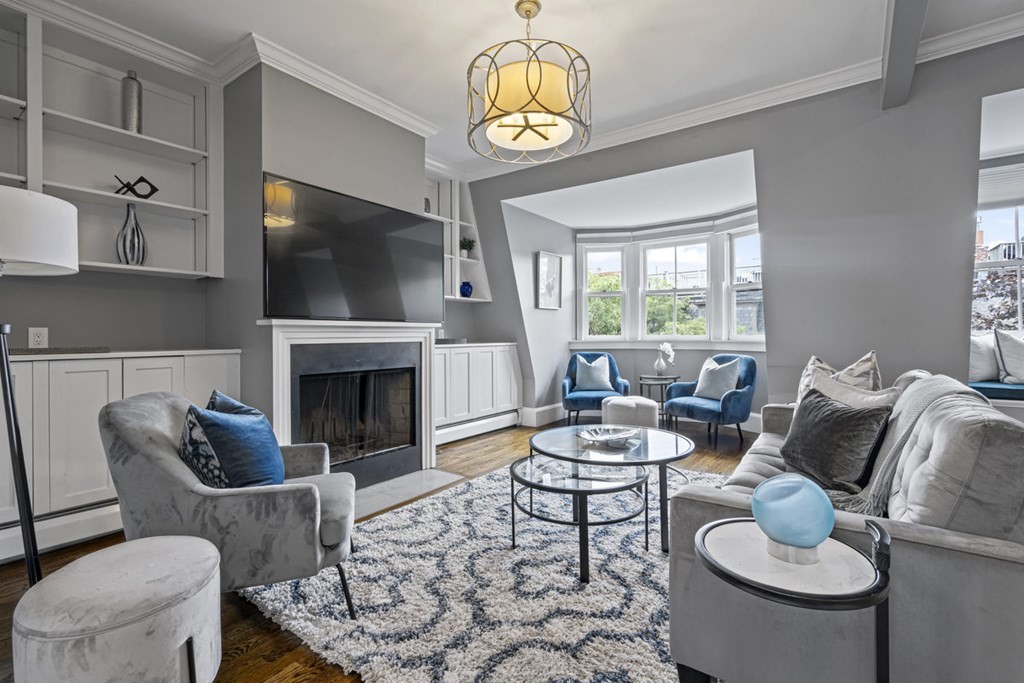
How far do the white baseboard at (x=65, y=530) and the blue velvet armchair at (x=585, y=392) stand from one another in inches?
150

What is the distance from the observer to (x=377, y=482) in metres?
3.52

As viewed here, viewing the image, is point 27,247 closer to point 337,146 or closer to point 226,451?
point 226,451

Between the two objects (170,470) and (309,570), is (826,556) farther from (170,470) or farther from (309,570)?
(170,470)

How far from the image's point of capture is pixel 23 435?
2.31m

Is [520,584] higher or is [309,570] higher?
[309,570]

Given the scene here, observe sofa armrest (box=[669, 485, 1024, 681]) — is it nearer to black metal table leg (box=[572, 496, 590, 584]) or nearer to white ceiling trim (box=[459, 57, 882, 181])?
black metal table leg (box=[572, 496, 590, 584])

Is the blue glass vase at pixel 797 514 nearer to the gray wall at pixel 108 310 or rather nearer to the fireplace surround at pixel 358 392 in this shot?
the fireplace surround at pixel 358 392

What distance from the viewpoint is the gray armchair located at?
166cm

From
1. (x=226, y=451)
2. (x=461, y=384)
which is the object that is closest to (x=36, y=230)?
(x=226, y=451)

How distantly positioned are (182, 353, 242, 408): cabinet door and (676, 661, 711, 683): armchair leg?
283cm

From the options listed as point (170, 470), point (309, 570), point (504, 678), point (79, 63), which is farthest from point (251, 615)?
point (79, 63)

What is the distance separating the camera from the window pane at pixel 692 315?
19.1ft

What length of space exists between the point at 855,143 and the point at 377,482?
12.7ft

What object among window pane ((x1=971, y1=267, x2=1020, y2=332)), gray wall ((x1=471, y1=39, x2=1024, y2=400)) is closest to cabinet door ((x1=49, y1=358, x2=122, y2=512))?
gray wall ((x1=471, y1=39, x2=1024, y2=400))
